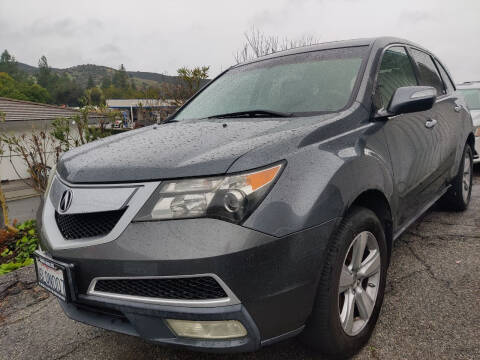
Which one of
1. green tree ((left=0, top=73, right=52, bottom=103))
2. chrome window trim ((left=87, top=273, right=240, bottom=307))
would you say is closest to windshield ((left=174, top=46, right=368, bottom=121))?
chrome window trim ((left=87, top=273, right=240, bottom=307))

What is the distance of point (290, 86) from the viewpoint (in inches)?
101

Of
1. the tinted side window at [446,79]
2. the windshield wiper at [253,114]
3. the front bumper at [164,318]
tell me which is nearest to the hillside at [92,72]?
the tinted side window at [446,79]

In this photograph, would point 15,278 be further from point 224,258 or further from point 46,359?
point 224,258

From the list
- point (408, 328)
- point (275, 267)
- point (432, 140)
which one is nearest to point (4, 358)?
point (275, 267)

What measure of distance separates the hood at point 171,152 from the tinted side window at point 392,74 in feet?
2.35

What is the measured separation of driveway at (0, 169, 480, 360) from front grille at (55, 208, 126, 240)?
862 millimetres

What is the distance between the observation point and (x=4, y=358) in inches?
90.0

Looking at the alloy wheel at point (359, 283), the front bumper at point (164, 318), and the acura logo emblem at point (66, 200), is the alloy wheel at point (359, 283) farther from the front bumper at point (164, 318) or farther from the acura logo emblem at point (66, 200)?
the acura logo emblem at point (66, 200)

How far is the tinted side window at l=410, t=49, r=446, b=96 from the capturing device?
326cm

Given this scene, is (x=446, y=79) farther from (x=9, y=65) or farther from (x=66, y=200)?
(x=9, y=65)

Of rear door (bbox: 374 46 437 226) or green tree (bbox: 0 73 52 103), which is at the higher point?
green tree (bbox: 0 73 52 103)

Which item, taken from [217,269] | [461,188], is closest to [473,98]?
[461,188]

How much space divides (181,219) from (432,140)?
230cm

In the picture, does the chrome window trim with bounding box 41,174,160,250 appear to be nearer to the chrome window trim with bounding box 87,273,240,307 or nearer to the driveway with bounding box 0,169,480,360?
the chrome window trim with bounding box 87,273,240,307
